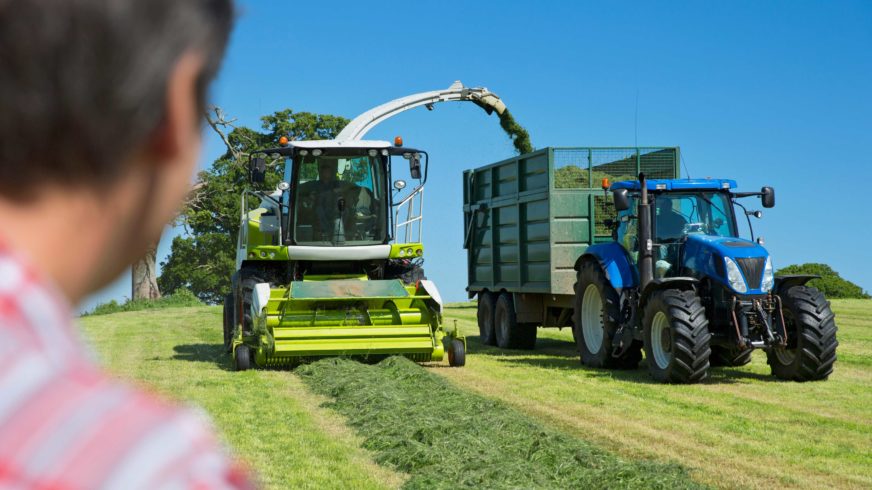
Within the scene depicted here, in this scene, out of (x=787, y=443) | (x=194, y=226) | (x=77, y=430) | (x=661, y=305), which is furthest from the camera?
(x=194, y=226)

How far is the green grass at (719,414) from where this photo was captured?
6797 mm

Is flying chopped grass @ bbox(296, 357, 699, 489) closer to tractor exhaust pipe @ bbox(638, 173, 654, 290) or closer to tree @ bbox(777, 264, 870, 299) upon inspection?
tractor exhaust pipe @ bbox(638, 173, 654, 290)

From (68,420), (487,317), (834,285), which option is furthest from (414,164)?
(834,285)

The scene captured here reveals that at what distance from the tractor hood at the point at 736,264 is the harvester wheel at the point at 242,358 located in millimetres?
4835

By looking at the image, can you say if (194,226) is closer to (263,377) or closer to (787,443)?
(263,377)

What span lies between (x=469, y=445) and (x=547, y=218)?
735cm

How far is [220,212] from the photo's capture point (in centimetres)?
3681

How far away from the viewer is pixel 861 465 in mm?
6875

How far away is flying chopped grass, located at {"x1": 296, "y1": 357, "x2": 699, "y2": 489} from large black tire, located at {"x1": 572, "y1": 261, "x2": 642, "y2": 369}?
2.75 m

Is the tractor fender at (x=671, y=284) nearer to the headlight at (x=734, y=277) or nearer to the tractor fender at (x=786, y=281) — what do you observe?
the headlight at (x=734, y=277)

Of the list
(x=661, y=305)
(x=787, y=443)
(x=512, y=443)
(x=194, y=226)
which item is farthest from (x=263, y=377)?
(x=194, y=226)

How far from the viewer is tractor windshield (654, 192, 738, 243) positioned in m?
11.9

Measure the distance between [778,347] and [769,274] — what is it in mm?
721

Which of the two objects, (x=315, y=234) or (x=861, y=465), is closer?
(x=861, y=465)
